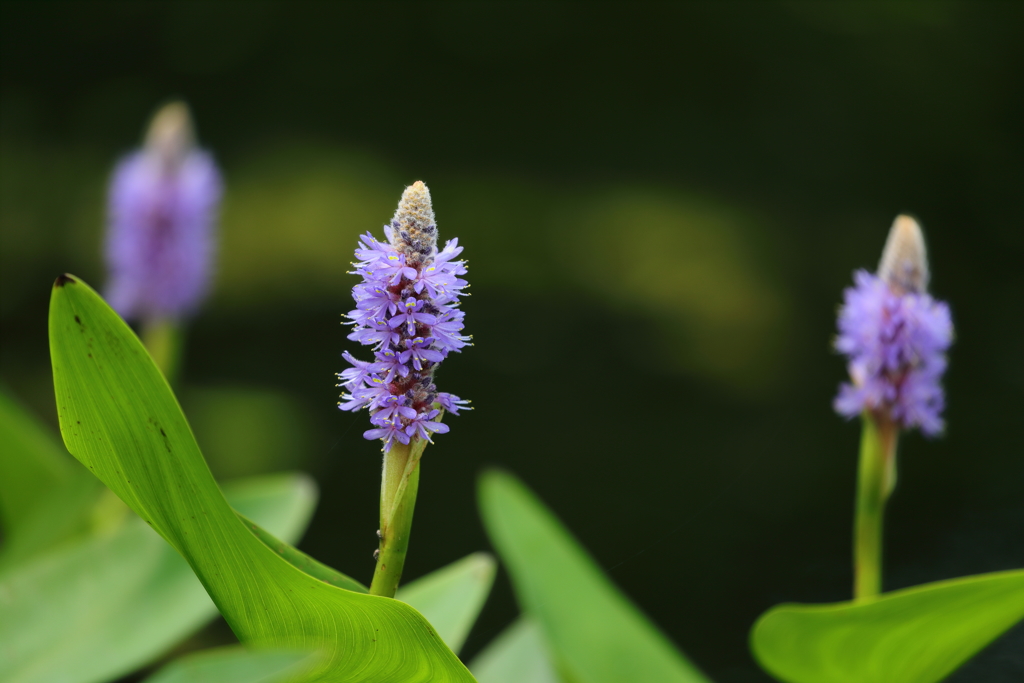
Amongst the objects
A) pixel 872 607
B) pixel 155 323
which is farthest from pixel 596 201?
pixel 872 607

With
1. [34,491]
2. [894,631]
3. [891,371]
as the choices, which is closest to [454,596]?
[894,631]

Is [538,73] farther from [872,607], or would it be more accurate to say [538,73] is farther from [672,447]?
[872,607]

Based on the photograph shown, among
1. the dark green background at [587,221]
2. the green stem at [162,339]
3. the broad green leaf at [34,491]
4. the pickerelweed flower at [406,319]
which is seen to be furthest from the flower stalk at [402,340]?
the dark green background at [587,221]

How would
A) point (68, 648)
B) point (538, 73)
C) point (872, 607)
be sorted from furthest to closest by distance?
1. point (538, 73)
2. point (68, 648)
3. point (872, 607)

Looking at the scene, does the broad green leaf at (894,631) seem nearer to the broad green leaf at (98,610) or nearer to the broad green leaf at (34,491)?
the broad green leaf at (98,610)

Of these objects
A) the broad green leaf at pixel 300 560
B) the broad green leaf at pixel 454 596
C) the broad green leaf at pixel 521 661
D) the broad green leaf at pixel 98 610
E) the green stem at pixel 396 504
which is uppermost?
the green stem at pixel 396 504

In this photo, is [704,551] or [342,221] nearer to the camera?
[704,551]

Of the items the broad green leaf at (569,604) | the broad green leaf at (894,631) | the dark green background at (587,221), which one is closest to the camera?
the broad green leaf at (894,631)
